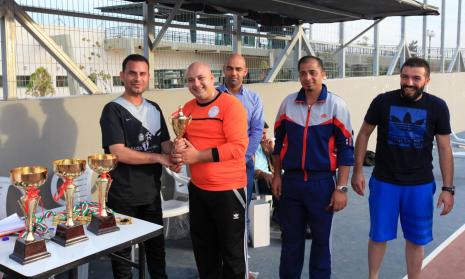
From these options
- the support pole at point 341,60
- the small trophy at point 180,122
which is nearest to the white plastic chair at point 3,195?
the small trophy at point 180,122

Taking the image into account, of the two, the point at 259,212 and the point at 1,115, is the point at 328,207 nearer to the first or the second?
the point at 259,212

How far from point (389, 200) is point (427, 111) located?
65 cm

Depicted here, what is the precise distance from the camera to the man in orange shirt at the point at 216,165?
2699 millimetres

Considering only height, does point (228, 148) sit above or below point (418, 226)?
above

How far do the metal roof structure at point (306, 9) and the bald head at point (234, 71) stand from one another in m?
1.99

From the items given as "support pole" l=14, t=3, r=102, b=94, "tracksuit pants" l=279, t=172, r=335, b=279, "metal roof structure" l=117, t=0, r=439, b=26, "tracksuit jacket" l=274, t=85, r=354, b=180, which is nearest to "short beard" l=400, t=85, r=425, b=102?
"tracksuit jacket" l=274, t=85, r=354, b=180

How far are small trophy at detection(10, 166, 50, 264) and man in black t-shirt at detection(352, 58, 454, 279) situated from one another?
7.09 feet

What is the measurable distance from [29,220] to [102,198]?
0.41 metres

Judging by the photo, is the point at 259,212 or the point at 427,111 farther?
the point at 259,212

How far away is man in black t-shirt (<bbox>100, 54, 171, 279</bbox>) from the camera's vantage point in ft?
9.21

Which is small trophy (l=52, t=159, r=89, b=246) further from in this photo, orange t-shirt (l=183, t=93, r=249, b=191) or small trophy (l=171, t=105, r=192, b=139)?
orange t-shirt (l=183, t=93, r=249, b=191)

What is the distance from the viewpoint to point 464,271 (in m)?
3.84

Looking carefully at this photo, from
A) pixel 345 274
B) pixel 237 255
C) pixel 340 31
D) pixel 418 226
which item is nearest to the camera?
Result: pixel 237 255

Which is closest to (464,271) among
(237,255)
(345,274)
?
(345,274)
